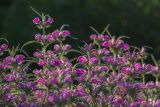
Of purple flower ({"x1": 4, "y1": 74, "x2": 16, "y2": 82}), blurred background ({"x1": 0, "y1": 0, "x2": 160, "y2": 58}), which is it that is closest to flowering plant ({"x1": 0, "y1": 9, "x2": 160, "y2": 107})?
purple flower ({"x1": 4, "y1": 74, "x2": 16, "y2": 82})

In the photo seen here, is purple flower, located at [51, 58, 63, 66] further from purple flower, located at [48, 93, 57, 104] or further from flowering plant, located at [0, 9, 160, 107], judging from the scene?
purple flower, located at [48, 93, 57, 104]

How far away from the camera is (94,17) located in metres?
12.5

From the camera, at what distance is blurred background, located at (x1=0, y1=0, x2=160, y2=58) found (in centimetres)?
1213

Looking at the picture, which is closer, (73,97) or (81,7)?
(73,97)

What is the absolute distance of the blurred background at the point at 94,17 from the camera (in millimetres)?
12133

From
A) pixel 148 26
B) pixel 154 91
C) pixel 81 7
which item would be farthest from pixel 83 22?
pixel 154 91

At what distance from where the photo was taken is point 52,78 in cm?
357

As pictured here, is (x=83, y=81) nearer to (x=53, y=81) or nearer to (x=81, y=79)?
(x=81, y=79)

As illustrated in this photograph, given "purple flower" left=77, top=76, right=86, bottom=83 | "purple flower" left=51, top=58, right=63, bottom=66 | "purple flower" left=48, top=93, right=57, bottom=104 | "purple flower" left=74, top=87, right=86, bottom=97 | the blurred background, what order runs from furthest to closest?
1. the blurred background
2. "purple flower" left=51, top=58, right=63, bottom=66
3. "purple flower" left=77, top=76, right=86, bottom=83
4. "purple flower" left=74, top=87, right=86, bottom=97
5. "purple flower" left=48, top=93, right=57, bottom=104

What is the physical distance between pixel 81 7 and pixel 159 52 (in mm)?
2257

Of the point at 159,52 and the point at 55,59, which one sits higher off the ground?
the point at 159,52

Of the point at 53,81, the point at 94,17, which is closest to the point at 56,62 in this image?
the point at 53,81

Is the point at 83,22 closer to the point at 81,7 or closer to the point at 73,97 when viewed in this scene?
the point at 81,7

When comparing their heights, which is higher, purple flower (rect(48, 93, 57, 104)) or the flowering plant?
the flowering plant
